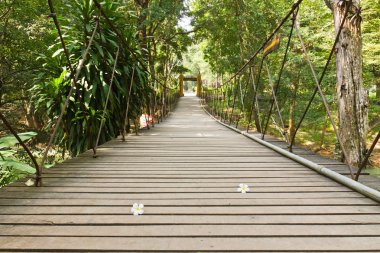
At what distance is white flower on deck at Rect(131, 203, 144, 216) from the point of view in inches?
53.3

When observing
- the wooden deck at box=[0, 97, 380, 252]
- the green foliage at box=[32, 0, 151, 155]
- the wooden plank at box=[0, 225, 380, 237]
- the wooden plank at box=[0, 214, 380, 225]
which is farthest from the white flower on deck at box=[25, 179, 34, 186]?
the green foliage at box=[32, 0, 151, 155]

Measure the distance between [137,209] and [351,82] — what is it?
3118mm

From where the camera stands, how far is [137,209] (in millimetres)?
1377

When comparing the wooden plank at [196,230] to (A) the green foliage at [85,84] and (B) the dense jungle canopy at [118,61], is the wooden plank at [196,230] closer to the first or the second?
(B) the dense jungle canopy at [118,61]

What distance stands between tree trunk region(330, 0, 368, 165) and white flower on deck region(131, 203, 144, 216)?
2744mm

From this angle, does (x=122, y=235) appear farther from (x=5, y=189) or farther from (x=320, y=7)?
(x=320, y=7)

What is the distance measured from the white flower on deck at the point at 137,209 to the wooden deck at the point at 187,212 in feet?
0.07

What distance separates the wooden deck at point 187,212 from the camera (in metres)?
1.10

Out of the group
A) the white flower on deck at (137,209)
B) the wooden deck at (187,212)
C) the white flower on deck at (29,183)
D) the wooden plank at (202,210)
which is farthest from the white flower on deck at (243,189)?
the white flower on deck at (29,183)

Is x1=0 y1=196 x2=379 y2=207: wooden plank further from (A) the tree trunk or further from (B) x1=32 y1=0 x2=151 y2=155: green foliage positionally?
(A) the tree trunk

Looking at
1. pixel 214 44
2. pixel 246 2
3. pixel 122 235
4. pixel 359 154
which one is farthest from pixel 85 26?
pixel 214 44

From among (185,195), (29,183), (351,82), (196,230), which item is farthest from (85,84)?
(351,82)

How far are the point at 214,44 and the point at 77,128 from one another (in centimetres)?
1132

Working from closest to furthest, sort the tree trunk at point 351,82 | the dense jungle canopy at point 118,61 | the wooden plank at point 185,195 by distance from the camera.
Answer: the wooden plank at point 185,195 → the tree trunk at point 351,82 → the dense jungle canopy at point 118,61
